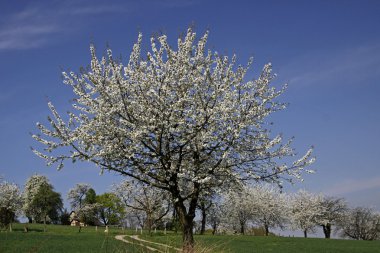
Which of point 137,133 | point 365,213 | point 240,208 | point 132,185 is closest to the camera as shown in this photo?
point 137,133

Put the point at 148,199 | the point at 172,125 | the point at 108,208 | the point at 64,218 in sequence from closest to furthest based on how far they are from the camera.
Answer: the point at 172,125 < the point at 148,199 < the point at 64,218 < the point at 108,208

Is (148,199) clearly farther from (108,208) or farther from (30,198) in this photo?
(108,208)

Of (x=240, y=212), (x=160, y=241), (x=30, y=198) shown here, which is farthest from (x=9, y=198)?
(x=160, y=241)

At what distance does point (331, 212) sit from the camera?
94.0m

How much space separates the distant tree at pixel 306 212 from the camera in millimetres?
90062

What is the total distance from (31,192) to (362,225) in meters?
79.6

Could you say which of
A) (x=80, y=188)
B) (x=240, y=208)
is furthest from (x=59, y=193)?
(x=240, y=208)

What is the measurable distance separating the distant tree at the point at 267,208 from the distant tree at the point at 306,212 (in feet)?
13.4

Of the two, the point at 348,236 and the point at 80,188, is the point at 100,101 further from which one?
the point at 80,188

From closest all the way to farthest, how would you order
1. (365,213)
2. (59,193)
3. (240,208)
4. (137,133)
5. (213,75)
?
1. (137,133)
2. (213,75)
3. (240,208)
4. (365,213)
5. (59,193)

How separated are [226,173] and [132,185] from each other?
5490 millimetres

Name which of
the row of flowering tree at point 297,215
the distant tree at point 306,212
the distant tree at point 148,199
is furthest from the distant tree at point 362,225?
the distant tree at point 148,199

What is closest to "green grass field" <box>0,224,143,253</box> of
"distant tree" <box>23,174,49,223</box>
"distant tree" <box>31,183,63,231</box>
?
"distant tree" <box>23,174,49,223</box>

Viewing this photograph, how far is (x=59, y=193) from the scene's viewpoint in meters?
105
